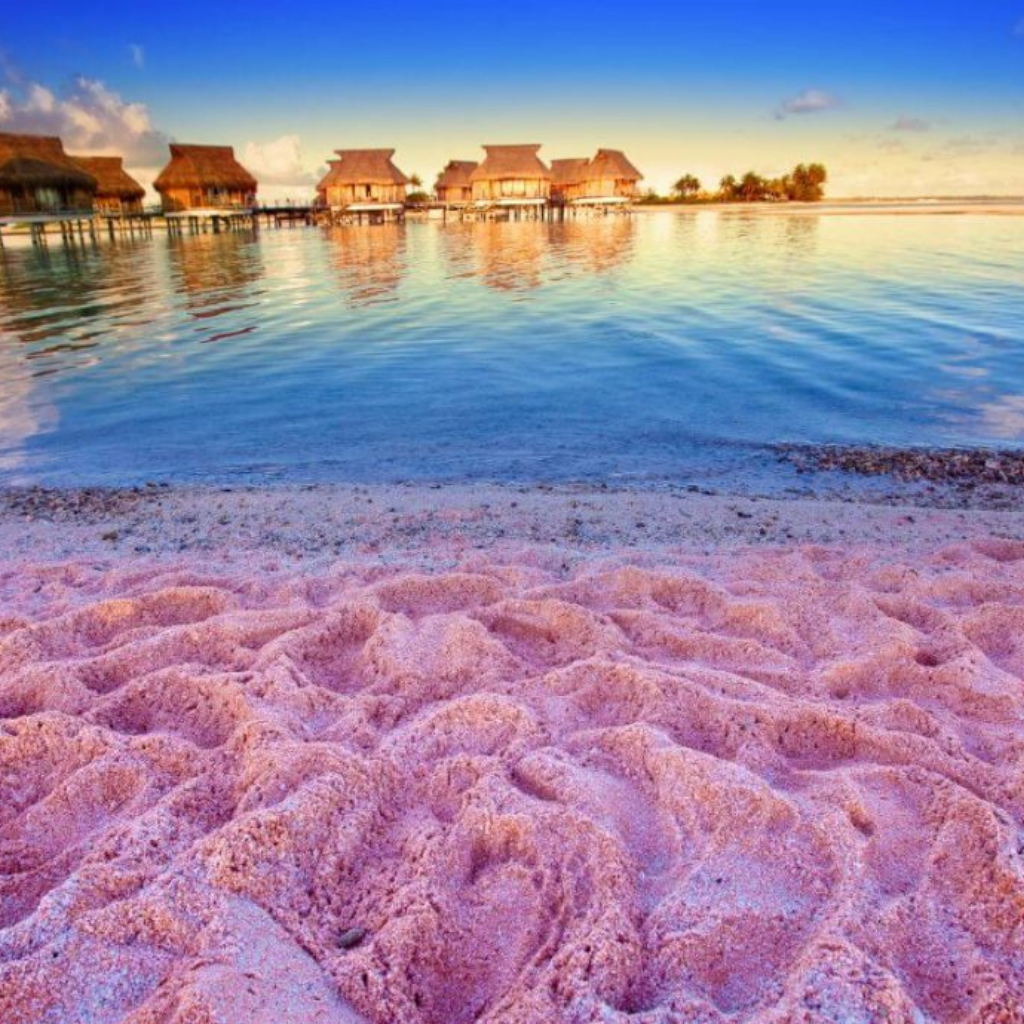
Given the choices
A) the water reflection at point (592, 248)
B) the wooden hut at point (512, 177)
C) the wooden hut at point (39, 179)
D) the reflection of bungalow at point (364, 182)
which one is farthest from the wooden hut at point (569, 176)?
the wooden hut at point (39, 179)

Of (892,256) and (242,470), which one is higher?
(892,256)

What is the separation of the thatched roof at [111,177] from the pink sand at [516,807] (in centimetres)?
6205

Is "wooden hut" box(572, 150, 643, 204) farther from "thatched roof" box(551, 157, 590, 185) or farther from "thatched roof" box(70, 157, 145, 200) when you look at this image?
"thatched roof" box(70, 157, 145, 200)

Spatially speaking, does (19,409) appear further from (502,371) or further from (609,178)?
(609,178)

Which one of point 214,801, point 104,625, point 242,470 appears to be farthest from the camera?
point 242,470

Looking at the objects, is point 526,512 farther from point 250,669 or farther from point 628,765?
point 628,765

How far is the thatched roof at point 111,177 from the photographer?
54.3m

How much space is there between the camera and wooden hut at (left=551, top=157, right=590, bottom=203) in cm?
7161

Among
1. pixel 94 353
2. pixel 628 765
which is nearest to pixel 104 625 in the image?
pixel 628 765

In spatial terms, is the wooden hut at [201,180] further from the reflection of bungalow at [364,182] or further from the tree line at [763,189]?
the tree line at [763,189]

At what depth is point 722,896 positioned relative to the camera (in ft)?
6.46

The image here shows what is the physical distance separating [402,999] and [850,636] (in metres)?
2.54

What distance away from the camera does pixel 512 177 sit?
212ft

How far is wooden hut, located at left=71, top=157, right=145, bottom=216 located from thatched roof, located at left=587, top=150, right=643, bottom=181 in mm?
38255
